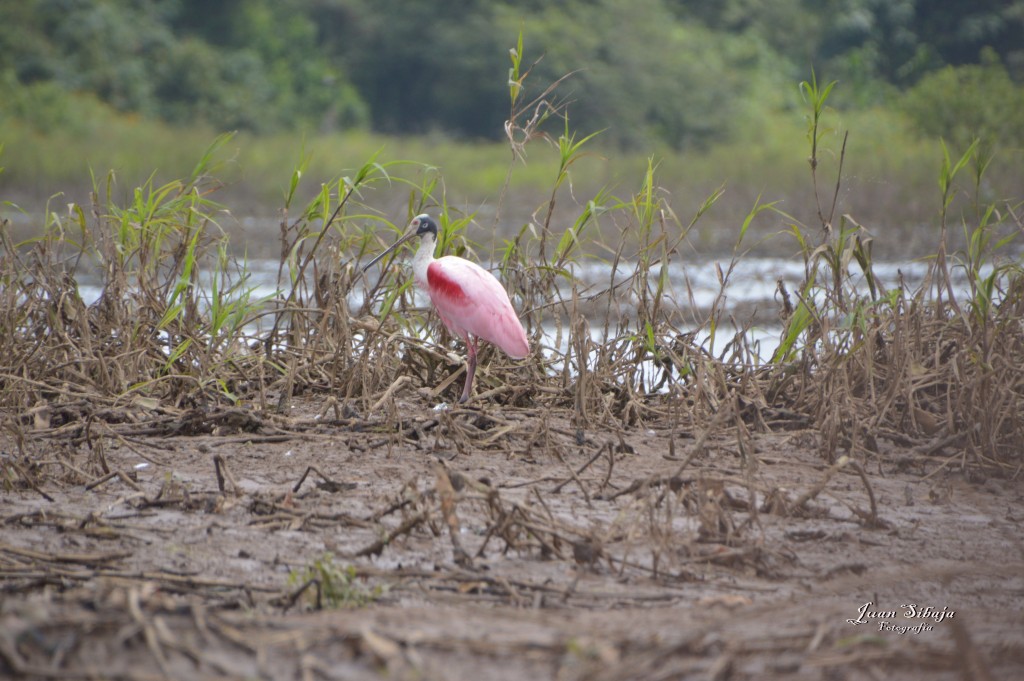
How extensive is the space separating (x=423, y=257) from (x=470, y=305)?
0.56 meters

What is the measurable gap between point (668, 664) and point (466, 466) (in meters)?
1.62

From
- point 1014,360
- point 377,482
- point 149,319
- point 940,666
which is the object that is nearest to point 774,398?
point 1014,360

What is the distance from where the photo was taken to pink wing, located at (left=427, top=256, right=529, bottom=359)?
4480 mm

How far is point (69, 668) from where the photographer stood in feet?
7.54

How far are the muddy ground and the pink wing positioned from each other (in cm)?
30

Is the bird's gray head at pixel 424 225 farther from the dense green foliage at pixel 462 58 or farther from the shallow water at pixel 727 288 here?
the dense green foliage at pixel 462 58

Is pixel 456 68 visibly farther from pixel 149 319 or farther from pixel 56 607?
pixel 56 607

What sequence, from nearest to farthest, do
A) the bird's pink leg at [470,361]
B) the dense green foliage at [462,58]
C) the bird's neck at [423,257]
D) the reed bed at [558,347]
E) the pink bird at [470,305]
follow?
1. the reed bed at [558,347]
2. the pink bird at [470,305]
3. the bird's pink leg at [470,361]
4. the bird's neck at [423,257]
5. the dense green foliage at [462,58]

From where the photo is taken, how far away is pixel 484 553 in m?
3.13

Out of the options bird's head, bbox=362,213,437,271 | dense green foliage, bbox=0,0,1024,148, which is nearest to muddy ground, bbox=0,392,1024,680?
bird's head, bbox=362,213,437,271

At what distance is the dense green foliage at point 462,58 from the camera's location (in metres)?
23.4

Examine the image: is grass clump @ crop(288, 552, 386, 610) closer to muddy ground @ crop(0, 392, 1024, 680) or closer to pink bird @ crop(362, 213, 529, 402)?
muddy ground @ crop(0, 392, 1024, 680)

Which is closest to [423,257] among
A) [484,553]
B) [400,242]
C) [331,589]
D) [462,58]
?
[400,242]

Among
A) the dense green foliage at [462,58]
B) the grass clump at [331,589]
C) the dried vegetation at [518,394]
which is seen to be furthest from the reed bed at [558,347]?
the dense green foliage at [462,58]
